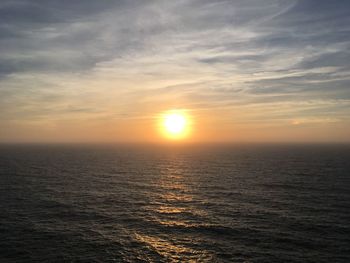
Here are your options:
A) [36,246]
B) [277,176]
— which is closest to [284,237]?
[36,246]

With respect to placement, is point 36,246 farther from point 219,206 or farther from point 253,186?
point 253,186

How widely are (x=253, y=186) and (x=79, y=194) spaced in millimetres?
53225

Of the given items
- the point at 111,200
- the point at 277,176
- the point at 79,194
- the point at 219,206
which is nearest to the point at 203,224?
the point at 219,206

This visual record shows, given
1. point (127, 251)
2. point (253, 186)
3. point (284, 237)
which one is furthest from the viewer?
point (253, 186)

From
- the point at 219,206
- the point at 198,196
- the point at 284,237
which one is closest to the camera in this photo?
the point at 284,237

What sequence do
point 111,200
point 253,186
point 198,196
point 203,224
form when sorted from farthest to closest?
1. point 253,186
2. point 198,196
3. point 111,200
4. point 203,224

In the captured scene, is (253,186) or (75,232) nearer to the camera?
(75,232)

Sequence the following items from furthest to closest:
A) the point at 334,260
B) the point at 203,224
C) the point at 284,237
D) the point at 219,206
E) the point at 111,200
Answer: the point at 111,200, the point at 219,206, the point at 203,224, the point at 284,237, the point at 334,260

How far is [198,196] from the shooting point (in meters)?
81.1

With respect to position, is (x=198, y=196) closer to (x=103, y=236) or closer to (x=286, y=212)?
(x=286, y=212)

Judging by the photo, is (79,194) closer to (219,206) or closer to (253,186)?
(219,206)

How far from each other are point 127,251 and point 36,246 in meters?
14.5

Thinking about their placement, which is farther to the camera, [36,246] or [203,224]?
[203,224]

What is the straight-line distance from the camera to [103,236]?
167ft
